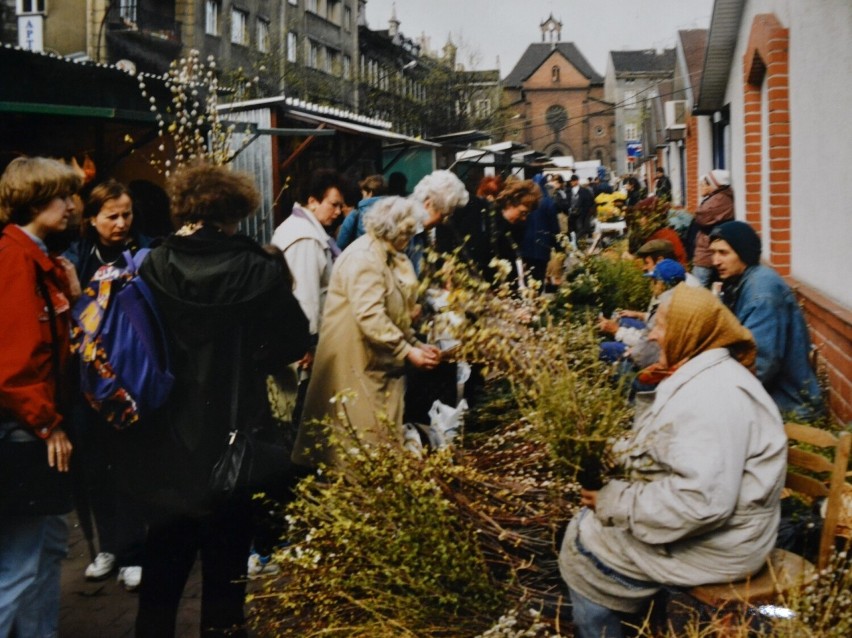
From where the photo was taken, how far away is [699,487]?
2.88 meters

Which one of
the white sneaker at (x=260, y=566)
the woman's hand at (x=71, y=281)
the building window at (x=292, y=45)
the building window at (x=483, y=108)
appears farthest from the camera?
the building window at (x=483, y=108)

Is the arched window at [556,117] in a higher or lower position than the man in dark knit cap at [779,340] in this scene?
higher

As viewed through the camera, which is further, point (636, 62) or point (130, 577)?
point (636, 62)

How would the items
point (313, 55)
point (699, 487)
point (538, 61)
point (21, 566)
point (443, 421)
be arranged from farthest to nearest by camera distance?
point (538, 61), point (313, 55), point (443, 421), point (21, 566), point (699, 487)

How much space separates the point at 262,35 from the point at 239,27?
0.91 metres

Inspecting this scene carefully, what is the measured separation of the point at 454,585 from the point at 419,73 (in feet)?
106

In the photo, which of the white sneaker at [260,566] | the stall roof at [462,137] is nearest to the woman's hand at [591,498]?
the white sneaker at [260,566]

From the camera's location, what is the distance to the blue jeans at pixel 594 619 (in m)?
3.20

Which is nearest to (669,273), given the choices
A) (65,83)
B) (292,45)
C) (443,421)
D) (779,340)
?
(779,340)

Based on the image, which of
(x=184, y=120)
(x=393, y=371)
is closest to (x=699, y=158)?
(x=184, y=120)

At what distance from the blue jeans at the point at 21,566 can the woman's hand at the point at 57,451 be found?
0.70ft

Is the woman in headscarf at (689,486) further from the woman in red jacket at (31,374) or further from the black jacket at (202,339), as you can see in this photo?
the woman in red jacket at (31,374)

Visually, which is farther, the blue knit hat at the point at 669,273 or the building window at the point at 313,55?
the building window at the point at 313,55

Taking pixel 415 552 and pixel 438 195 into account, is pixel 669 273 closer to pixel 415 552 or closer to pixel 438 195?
pixel 438 195
